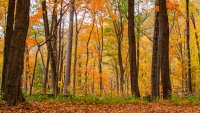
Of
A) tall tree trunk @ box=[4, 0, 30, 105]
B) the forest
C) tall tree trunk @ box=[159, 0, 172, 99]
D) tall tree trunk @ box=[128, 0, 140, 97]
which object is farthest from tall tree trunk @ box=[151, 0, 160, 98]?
tall tree trunk @ box=[4, 0, 30, 105]

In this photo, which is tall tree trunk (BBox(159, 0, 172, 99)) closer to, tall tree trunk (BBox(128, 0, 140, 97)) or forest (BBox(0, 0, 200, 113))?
forest (BBox(0, 0, 200, 113))

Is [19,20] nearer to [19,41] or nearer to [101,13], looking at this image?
[19,41]

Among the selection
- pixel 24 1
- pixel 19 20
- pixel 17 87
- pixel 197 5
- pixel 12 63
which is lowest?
pixel 17 87

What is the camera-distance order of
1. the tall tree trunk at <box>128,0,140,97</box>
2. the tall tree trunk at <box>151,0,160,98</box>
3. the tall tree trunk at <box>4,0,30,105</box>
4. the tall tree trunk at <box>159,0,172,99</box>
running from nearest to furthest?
1. the tall tree trunk at <box>4,0,30,105</box>
2. the tall tree trunk at <box>159,0,172,99</box>
3. the tall tree trunk at <box>151,0,160,98</box>
4. the tall tree trunk at <box>128,0,140,97</box>

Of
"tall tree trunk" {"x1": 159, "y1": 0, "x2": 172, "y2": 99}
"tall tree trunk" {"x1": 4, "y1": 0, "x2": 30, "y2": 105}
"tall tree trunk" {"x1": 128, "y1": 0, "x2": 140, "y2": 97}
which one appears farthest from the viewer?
"tall tree trunk" {"x1": 128, "y1": 0, "x2": 140, "y2": 97}

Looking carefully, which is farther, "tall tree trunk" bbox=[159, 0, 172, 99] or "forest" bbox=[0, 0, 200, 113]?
"tall tree trunk" bbox=[159, 0, 172, 99]

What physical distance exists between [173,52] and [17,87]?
31129 mm

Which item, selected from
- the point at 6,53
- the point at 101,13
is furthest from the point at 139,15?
the point at 6,53

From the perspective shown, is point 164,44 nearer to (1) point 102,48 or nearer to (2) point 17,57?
A: (2) point 17,57

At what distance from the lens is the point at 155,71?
44.8ft

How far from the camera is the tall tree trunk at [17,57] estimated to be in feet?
26.0

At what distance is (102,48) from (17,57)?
77.3 feet

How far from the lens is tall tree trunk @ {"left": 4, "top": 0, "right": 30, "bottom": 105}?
312 inches

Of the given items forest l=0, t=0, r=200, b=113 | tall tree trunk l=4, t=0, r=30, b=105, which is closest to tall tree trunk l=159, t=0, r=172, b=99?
forest l=0, t=0, r=200, b=113
